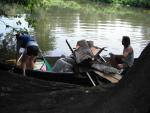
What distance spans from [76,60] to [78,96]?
375 centimetres

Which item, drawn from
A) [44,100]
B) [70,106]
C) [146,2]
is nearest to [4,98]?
[44,100]

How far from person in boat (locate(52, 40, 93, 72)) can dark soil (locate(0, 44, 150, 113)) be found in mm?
2946

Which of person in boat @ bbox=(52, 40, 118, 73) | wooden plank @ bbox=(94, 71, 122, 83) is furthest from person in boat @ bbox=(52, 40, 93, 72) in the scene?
wooden plank @ bbox=(94, 71, 122, 83)

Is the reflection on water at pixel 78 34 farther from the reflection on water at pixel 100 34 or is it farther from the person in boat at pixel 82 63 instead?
the person in boat at pixel 82 63

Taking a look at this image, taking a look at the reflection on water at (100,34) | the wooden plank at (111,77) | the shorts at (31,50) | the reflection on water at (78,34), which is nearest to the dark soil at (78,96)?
the wooden plank at (111,77)

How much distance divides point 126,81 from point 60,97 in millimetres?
558

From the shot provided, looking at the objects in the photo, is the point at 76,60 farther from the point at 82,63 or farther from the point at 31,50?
the point at 31,50

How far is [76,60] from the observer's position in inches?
254

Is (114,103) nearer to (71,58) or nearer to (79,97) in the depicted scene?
(79,97)

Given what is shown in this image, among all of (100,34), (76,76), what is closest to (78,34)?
(100,34)

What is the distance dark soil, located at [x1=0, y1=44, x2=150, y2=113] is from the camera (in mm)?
2338

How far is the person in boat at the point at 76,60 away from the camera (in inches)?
245

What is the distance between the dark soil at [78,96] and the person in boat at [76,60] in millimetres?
2946

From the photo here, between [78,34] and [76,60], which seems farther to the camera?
[78,34]
